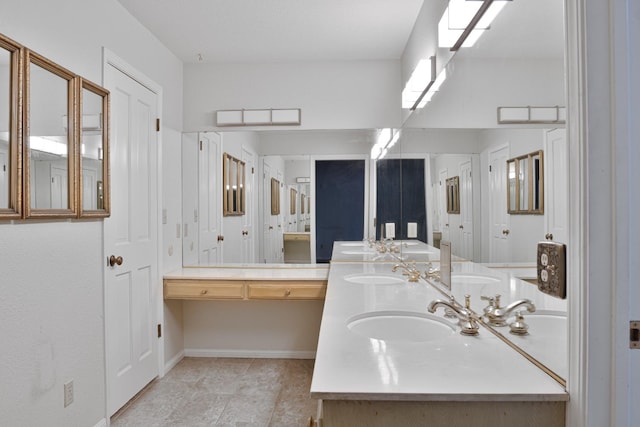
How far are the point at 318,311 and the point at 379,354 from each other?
2233mm

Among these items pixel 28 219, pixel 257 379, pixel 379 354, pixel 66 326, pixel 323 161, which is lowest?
pixel 257 379

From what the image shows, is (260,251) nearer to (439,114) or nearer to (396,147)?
(396,147)

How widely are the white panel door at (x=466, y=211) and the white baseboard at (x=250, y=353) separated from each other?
2022mm

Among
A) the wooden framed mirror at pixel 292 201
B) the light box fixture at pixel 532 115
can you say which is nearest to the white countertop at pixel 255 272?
the wooden framed mirror at pixel 292 201

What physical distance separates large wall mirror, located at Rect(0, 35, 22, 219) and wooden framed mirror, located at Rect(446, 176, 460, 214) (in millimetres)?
1790

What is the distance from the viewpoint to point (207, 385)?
277cm

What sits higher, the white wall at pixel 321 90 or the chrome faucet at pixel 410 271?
the white wall at pixel 321 90

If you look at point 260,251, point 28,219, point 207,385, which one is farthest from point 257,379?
point 28,219

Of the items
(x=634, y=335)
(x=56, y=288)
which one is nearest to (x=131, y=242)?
(x=56, y=288)

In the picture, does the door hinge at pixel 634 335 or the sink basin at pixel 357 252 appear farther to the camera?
the sink basin at pixel 357 252

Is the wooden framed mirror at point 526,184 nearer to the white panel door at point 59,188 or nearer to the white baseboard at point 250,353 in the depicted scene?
the white panel door at point 59,188

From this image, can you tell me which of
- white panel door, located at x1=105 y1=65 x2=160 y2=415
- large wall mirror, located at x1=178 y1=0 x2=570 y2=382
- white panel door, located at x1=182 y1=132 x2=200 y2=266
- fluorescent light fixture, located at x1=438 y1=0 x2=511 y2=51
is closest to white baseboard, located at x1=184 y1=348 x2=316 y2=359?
white panel door, located at x1=105 y1=65 x2=160 y2=415

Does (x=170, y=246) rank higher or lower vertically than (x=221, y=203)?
lower

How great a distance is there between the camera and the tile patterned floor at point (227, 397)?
2303mm
